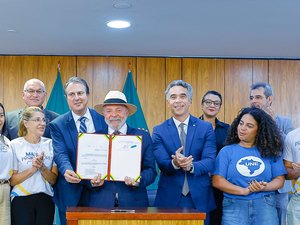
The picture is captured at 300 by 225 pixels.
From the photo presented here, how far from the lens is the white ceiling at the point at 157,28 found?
3990 millimetres

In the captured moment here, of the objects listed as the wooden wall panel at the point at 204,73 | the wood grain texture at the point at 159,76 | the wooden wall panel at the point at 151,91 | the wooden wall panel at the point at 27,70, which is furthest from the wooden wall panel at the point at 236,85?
the wooden wall panel at the point at 27,70

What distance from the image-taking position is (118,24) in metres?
4.62

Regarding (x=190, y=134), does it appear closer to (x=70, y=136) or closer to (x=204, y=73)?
(x=70, y=136)

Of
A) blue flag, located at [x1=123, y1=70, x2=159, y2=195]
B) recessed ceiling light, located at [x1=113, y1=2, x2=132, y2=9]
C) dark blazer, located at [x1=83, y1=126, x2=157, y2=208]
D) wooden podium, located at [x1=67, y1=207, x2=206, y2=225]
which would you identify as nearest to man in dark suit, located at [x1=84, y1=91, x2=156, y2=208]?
dark blazer, located at [x1=83, y1=126, x2=157, y2=208]

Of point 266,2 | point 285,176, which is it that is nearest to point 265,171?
point 285,176

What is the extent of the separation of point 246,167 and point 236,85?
3796 millimetres

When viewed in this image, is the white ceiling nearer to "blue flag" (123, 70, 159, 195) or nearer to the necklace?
"blue flag" (123, 70, 159, 195)

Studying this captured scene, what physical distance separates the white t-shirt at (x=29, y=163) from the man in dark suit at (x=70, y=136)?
0.44ft

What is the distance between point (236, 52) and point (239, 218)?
3691mm

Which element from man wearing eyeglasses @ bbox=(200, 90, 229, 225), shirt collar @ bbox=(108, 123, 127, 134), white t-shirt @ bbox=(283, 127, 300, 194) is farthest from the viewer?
man wearing eyeglasses @ bbox=(200, 90, 229, 225)

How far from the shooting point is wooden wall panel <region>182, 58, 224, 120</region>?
6520mm

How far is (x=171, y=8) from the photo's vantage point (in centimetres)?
405

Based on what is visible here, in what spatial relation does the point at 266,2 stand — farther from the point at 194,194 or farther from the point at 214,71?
the point at 214,71

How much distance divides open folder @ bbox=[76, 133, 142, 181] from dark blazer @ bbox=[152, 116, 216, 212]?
13.2 inches
